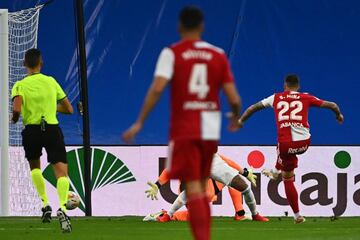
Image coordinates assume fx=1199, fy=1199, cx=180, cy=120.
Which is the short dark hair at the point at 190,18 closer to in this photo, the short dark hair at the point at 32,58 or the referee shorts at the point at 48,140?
the short dark hair at the point at 32,58

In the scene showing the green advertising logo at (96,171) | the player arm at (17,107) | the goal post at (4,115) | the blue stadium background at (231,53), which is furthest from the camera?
the blue stadium background at (231,53)

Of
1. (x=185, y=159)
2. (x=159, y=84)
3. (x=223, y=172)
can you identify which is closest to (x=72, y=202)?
(x=223, y=172)

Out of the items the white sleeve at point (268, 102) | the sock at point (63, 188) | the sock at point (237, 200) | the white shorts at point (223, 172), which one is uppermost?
the white sleeve at point (268, 102)

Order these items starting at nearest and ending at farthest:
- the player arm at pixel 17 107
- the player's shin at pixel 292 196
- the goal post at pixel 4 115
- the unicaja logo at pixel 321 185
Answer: the player arm at pixel 17 107, the player's shin at pixel 292 196, the goal post at pixel 4 115, the unicaja logo at pixel 321 185

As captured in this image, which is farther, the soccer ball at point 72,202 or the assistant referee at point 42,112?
the soccer ball at point 72,202

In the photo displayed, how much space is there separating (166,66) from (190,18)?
0.38m

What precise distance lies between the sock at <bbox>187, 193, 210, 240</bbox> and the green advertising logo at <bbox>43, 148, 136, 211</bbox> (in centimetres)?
955

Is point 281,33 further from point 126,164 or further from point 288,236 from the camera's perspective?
point 288,236

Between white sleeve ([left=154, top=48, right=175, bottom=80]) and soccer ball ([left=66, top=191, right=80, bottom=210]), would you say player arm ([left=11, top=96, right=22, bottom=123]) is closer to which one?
soccer ball ([left=66, top=191, right=80, bottom=210])

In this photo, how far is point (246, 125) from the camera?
1952cm

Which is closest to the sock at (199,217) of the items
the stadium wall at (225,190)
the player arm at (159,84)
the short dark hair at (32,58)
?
the player arm at (159,84)

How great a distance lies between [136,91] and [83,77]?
103 inches

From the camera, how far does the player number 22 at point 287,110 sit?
14.4 metres

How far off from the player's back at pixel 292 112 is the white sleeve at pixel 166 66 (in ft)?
21.2
